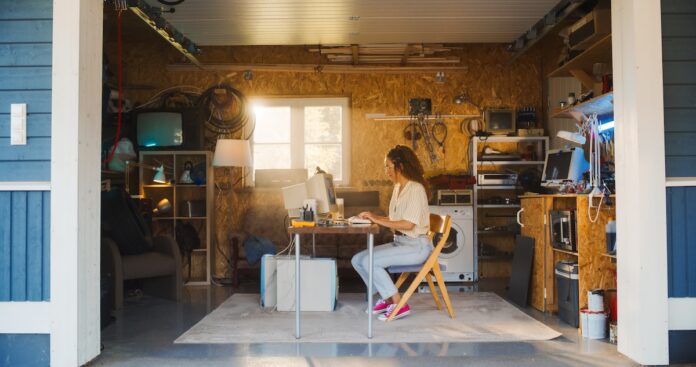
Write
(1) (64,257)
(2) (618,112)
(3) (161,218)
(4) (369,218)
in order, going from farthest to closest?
1. (3) (161,218)
2. (4) (369,218)
3. (2) (618,112)
4. (1) (64,257)

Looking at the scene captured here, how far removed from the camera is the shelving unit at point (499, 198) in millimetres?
7945

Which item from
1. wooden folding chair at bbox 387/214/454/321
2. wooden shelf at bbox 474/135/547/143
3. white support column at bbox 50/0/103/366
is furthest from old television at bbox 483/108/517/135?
white support column at bbox 50/0/103/366

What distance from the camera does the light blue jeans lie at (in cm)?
506

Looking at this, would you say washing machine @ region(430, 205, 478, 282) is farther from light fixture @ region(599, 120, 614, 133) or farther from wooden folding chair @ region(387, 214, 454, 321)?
light fixture @ region(599, 120, 614, 133)

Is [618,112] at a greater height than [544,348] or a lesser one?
greater

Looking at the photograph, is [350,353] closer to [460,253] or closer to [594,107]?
[594,107]

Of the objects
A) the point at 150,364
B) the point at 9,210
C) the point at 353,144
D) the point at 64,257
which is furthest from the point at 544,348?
the point at 353,144

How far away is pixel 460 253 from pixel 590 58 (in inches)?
114

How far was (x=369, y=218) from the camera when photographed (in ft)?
15.8

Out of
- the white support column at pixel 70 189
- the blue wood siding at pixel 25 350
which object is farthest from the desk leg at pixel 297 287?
the blue wood siding at pixel 25 350

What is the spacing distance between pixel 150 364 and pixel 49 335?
629mm

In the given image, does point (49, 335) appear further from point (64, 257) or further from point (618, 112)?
point (618, 112)

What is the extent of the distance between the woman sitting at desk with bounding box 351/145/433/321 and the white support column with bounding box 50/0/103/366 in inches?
87.2

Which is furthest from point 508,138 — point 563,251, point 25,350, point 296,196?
point 25,350
